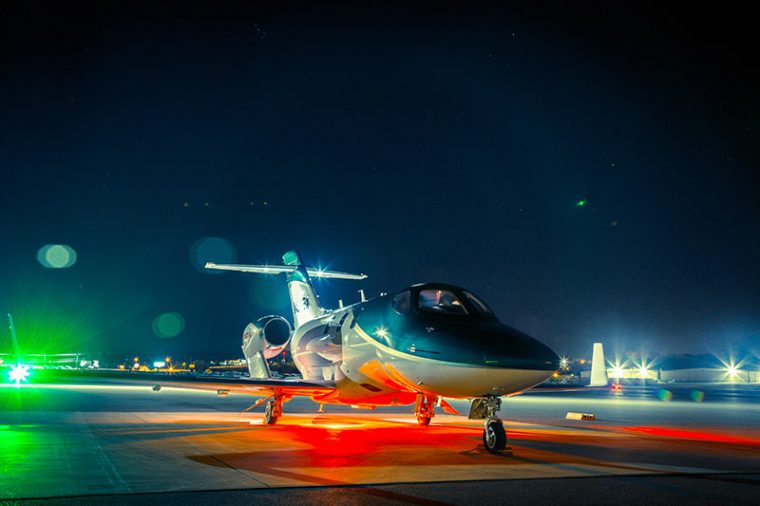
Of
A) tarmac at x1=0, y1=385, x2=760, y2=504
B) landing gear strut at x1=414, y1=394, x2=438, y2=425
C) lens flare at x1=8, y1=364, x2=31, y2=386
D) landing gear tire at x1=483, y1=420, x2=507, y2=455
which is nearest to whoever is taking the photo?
tarmac at x1=0, y1=385, x2=760, y2=504

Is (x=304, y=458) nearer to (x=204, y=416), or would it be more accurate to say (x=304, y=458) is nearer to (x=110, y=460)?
(x=110, y=460)

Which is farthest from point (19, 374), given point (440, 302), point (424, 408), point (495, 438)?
point (495, 438)

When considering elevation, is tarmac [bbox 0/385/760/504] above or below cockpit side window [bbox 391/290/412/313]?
below

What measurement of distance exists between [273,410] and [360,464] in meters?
8.20

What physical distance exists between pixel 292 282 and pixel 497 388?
13.7 m

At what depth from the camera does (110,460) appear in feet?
32.1

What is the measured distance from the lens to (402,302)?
1342cm

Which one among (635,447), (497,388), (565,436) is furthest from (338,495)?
(565,436)

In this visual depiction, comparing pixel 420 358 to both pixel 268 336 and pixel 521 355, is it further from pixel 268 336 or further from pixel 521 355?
pixel 268 336

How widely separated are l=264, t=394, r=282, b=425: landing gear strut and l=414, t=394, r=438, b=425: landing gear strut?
358cm

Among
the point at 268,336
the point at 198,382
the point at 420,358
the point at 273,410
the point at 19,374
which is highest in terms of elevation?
the point at 268,336

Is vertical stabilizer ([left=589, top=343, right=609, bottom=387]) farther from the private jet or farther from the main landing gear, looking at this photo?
the main landing gear

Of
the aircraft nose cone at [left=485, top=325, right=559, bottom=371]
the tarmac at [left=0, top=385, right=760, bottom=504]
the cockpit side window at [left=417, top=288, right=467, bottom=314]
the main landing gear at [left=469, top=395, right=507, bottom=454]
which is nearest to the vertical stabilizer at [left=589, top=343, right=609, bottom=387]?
the tarmac at [left=0, top=385, right=760, bottom=504]

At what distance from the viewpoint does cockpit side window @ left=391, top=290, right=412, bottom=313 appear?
1316 cm
